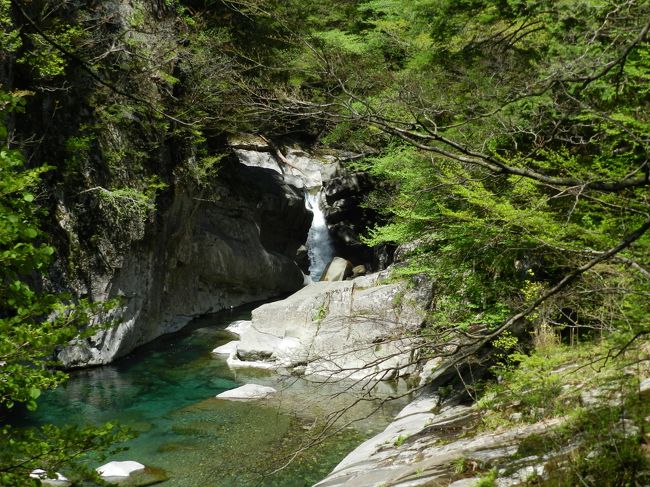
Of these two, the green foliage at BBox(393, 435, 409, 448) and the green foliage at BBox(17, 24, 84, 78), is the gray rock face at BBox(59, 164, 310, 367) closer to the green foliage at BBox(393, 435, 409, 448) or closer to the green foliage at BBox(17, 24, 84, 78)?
the green foliage at BBox(17, 24, 84, 78)

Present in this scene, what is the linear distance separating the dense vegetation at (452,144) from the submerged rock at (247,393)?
3.50 m

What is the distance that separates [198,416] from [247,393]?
117cm

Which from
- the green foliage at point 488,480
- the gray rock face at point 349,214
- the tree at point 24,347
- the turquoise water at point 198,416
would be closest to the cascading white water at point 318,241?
the gray rock face at point 349,214

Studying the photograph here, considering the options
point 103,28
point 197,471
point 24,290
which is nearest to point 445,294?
point 197,471

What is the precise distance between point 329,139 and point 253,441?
8.56 m

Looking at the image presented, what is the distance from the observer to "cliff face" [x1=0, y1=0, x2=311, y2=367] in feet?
40.0

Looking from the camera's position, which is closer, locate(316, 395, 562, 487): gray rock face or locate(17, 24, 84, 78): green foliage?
locate(316, 395, 562, 487): gray rock face

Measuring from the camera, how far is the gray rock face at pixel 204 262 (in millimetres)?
14156

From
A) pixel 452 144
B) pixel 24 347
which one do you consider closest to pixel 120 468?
pixel 24 347

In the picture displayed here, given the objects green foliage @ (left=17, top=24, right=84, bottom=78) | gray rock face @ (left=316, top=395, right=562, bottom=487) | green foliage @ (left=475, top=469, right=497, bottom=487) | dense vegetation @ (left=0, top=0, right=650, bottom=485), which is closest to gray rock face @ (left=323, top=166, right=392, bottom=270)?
dense vegetation @ (left=0, top=0, right=650, bottom=485)

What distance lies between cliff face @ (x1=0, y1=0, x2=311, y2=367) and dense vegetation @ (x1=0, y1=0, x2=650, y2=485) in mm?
71

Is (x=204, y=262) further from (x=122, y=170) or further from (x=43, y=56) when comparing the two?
(x=43, y=56)

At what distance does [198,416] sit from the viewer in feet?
35.6

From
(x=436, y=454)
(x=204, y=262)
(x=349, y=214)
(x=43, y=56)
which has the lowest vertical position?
(x=436, y=454)
